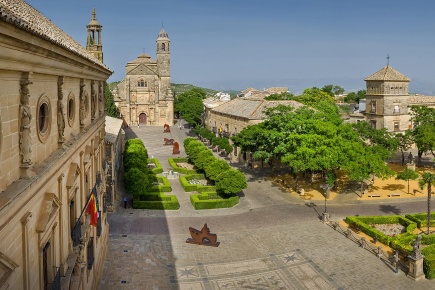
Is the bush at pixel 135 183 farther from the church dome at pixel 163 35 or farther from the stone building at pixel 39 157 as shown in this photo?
the church dome at pixel 163 35

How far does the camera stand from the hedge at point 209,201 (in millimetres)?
31656

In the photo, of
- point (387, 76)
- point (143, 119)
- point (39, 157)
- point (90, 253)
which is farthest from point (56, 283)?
point (143, 119)

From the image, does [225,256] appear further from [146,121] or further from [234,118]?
[146,121]

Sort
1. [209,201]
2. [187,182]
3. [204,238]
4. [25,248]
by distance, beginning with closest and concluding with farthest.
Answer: [25,248] < [204,238] < [209,201] < [187,182]

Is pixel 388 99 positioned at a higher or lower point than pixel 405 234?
higher

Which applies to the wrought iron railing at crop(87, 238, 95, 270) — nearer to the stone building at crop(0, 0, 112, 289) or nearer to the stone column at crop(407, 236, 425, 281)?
the stone building at crop(0, 0, 112, 289)

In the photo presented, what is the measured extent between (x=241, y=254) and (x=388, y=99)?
42534 mm

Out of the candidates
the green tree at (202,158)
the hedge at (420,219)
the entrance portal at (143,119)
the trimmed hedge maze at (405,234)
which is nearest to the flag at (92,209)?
the trimmed hedge maze at (405,234)

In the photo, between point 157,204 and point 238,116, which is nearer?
point 157,204

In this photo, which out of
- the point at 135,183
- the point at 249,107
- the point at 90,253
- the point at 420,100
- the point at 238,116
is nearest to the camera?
the point at 90,253

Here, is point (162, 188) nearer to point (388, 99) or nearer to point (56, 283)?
point (56, 283)

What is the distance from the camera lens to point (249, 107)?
5559 cm

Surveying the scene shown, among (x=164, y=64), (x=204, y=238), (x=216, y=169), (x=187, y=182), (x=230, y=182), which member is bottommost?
(x=204, y=238)

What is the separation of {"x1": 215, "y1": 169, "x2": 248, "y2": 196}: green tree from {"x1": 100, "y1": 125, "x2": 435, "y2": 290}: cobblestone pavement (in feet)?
4.78
